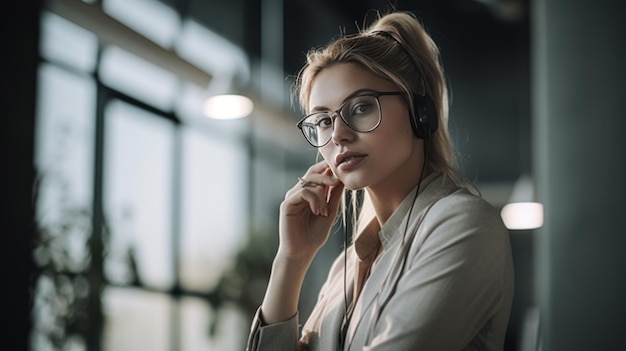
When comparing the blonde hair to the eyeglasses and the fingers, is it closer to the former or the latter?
the eyeglasses

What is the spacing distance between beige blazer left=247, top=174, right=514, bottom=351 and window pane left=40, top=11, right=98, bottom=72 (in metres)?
3.08

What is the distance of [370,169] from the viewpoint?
4.83ft

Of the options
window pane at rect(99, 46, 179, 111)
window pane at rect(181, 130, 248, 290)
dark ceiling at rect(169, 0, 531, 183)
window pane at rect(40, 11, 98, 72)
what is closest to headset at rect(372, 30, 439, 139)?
window pane at rect(40, 11, 98, 72)

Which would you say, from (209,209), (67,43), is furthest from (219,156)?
(67,43)

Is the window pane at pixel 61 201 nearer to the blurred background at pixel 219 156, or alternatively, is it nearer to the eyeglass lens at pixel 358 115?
the blurred background at pixel 219 156

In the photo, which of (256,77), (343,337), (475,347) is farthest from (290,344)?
(256,77)

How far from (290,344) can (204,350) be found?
4.15 m

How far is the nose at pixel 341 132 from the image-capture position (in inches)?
58.7

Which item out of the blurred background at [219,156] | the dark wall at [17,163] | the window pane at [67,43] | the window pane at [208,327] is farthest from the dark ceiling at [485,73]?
the dark wall at [17,163]

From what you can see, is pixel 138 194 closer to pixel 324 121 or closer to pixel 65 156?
pixel 65 156

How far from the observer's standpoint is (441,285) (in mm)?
1244

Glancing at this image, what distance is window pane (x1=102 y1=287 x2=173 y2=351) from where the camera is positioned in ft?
13.8

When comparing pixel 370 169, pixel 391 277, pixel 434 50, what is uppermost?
pixel 434 50

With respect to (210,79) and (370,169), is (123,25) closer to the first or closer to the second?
(210,79)
